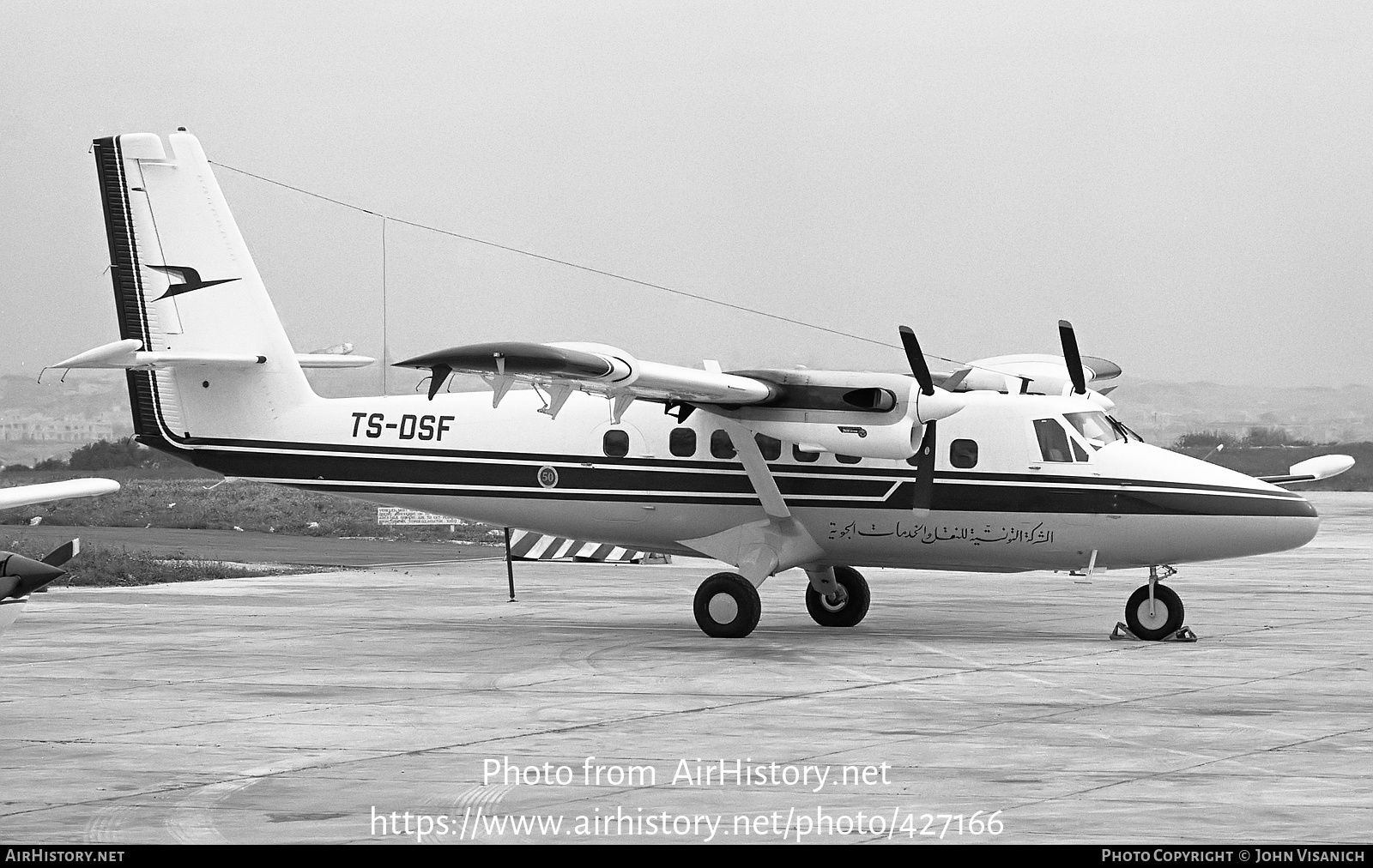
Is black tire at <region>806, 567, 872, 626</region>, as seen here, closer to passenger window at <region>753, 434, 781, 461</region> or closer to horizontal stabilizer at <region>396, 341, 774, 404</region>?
passenger window at <region>753, 434, 781, 461</region>

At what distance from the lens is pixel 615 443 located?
64.2ft

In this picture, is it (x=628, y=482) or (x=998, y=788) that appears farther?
(x=628, y=482)

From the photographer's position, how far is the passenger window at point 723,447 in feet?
62.6

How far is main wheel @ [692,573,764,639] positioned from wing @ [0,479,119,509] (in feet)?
26.3

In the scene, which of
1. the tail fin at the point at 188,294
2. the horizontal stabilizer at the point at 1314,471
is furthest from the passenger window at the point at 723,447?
the horizontal stabilizer at the point at 1314,471

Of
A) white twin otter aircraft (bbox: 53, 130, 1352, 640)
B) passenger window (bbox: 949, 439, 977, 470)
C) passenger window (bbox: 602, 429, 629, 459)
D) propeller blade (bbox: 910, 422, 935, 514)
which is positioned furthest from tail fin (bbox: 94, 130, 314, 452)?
passenger window (bbox: 949, 439, 977, 470)

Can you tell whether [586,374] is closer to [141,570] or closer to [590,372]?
[590,372]

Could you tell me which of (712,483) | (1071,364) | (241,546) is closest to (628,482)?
(712,483)

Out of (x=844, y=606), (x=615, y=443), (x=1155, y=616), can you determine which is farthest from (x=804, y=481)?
(x=1155, y=616)

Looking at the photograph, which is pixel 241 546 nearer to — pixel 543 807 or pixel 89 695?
pixel 89 695

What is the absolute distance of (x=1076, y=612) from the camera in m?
22.3

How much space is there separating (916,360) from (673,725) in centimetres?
627

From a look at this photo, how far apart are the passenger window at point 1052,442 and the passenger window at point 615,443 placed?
478cm

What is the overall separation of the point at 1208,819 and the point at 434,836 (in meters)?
4.12
